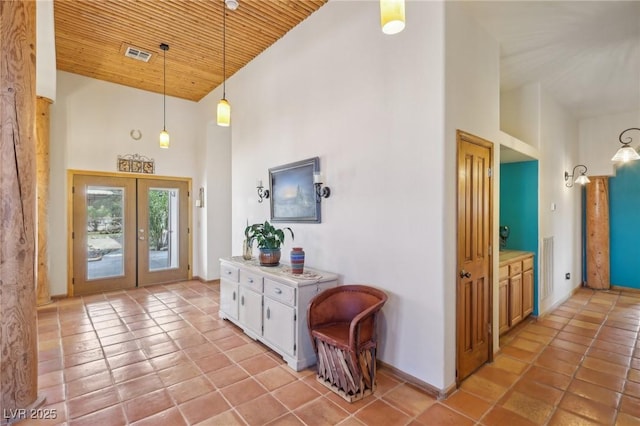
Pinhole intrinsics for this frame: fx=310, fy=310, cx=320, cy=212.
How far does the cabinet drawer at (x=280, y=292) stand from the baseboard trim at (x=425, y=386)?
1.04 metres

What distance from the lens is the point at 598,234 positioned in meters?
5.71

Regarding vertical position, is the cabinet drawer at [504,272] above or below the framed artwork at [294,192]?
below

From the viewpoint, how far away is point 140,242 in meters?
5.82

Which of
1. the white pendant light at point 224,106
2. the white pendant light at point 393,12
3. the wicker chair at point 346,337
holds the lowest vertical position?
the wicker chair at point 346,337

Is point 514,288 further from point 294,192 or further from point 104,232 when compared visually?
point 104,232

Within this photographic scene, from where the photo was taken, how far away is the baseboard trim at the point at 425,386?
2.35 metres

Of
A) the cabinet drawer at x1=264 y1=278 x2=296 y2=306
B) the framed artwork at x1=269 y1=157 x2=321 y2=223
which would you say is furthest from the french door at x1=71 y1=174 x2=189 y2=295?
the cabinet drawer at x1=264 y1=278 x2=296 y2=306

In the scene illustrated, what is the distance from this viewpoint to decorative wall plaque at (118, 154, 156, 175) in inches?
222

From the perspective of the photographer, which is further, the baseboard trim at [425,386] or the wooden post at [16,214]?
the baseboard trim at [425,386]

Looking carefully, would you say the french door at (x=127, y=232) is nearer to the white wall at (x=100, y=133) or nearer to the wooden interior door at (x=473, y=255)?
the white wall at (x=100, y=133)

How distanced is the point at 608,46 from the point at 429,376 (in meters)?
3.83

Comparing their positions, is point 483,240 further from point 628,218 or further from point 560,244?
point 628,218

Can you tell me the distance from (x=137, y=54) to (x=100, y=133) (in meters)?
1.78

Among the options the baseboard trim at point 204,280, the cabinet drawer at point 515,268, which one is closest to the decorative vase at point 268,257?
the cabinet drawer at point 515,268
